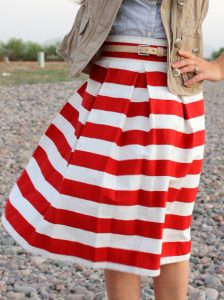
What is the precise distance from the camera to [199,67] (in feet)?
6.38

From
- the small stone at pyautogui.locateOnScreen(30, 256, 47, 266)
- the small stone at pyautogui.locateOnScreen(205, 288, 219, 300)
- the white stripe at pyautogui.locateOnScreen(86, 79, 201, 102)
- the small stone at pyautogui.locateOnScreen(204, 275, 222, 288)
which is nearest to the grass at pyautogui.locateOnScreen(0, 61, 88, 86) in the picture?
the small stone at pyautogui.locateOnScreen(30, 256, 47, 266)

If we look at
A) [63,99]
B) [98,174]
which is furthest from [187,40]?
[63,99]

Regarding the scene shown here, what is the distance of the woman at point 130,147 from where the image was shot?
182cm

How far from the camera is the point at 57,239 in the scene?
1902mm

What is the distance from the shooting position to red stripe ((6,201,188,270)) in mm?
1853

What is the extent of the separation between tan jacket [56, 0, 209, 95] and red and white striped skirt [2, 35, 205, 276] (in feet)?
0.10

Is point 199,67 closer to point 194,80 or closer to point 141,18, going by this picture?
point 194,80

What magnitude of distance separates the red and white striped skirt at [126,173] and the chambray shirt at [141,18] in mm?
23

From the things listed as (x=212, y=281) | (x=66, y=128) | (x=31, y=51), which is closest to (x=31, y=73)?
(x=31, y=51)

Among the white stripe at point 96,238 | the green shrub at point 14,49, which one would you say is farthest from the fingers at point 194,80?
the green shrub at point 14,49

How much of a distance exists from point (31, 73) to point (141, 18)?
14884 millimetres

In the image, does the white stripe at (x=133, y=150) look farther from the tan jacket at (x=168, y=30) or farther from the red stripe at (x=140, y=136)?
the tan jacket at (x=168, y=30)

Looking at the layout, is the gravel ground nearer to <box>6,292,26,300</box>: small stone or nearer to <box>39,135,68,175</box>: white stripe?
<box>6,292,26,300</box>: small stone

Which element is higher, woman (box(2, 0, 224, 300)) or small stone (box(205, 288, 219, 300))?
woman (box(2, 0, 224, 300))
